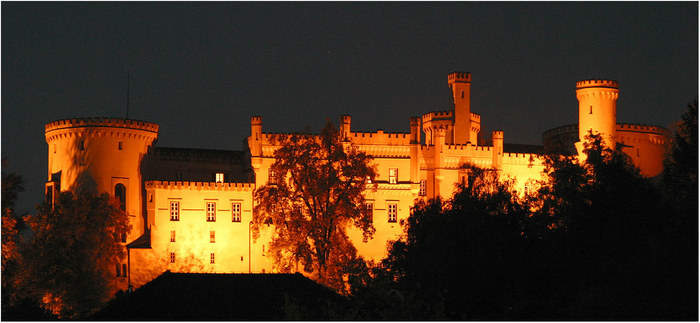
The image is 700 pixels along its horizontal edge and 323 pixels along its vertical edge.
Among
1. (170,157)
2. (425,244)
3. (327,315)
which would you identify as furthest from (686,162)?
(170,157)

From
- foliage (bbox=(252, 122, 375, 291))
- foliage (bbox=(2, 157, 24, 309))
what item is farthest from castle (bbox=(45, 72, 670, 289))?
foliage (bbox=(2, 157, 24, 309))

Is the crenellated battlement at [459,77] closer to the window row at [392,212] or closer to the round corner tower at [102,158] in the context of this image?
the window row at [392,212]

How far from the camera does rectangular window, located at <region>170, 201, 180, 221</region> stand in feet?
261

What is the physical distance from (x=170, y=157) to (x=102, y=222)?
9.72m

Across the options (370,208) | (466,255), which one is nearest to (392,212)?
(370,208)

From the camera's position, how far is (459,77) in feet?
297

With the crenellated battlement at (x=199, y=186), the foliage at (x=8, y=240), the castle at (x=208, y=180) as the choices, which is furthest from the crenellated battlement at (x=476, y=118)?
the foliage at (x=8, y=240)

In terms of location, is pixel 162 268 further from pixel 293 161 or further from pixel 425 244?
pixel 425 244

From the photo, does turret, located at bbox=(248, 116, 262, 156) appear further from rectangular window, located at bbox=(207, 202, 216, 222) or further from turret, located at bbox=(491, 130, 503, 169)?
turret, located at bbox=(491, 130, 503, 169)

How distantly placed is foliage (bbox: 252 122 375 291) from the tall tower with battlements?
14997mm

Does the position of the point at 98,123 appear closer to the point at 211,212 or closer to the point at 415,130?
the point at 211,212

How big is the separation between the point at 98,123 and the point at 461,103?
2527 cm

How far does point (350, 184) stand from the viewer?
247 ft

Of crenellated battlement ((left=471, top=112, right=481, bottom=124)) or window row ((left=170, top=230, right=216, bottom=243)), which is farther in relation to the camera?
crenellated battlement ((left=471, top=112, right=481, bottom=124))
